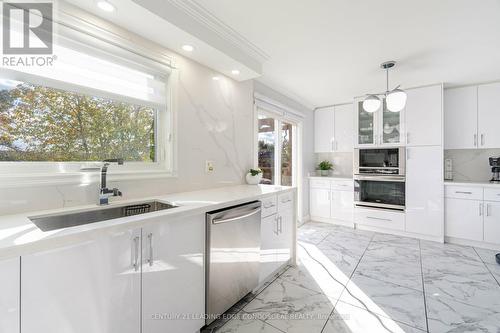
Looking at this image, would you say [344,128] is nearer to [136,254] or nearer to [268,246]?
[268,246]

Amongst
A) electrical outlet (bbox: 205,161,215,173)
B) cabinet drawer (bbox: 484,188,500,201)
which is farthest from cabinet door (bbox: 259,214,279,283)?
cabinet drawer (bbox: 484,188,500,201)

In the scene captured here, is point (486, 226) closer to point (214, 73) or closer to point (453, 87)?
point (453, 87)

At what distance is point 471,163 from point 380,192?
1.42 meters

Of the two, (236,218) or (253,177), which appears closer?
(236,218)

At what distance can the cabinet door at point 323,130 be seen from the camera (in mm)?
4500

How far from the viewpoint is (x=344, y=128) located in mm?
4324

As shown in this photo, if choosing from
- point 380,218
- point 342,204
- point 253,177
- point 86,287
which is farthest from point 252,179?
point 380,218

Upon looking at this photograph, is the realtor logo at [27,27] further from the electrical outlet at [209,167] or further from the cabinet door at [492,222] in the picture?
the cabinet door at [492,222]

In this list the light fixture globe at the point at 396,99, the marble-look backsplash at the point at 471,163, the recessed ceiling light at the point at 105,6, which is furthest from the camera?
the marble-look backsplash at the point at 471,163

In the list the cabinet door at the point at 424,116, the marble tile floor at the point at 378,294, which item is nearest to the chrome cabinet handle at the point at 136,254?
the marble tile floor at the point at 378,294

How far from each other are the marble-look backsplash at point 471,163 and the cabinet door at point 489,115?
0.36 metres

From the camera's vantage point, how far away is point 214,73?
2404 mm

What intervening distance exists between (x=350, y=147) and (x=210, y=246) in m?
3.62

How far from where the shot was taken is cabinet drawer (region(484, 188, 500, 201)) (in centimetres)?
295
